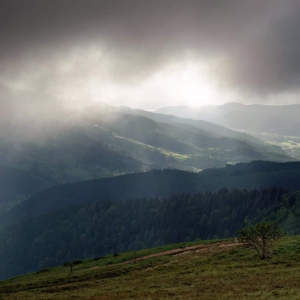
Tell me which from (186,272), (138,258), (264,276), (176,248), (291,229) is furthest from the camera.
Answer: (291,229)

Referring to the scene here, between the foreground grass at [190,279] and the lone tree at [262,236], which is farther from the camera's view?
the lone tree at [262,236]

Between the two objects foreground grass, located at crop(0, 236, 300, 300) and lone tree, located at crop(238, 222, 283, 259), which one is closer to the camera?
foreground grass, located at crop(0, 236, 300, 300)

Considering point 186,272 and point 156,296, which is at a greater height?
point 156,296

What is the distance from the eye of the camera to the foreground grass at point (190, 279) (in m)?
53.5

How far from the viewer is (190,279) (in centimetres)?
6719

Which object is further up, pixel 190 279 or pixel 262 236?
pixel 262 236

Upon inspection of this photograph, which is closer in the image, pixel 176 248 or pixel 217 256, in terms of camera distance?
pixel 217 256

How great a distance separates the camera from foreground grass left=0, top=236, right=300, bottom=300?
2106 inches

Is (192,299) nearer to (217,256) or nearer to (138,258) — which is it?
(217,256)

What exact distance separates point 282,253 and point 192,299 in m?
45.9

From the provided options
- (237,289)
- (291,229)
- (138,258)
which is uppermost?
(237,289)

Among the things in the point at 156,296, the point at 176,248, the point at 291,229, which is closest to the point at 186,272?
the point at 156,296

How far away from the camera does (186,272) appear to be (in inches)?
3004

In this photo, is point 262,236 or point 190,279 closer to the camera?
point 190,279
